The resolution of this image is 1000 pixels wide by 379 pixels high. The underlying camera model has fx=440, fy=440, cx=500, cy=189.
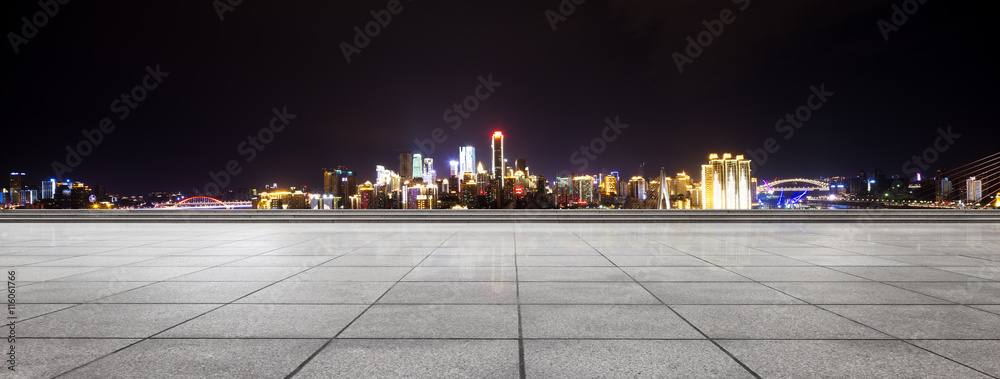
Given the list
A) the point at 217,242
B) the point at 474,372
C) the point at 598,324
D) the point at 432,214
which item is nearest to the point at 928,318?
the point at 598,324

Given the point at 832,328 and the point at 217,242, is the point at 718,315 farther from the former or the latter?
the point at 217,242

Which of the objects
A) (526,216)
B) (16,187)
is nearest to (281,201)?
(526,216)

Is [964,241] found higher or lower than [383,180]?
lower

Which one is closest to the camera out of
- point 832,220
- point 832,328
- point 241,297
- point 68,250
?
point 832,328

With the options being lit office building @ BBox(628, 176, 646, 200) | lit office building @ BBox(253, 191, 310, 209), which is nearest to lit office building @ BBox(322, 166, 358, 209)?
lit office building @ BBox(253, 191, 310, 209)

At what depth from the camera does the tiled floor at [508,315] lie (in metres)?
3.50

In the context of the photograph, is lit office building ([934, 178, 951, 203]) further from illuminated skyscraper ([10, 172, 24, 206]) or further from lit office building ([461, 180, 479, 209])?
illuminated skyscraper ([10, 172, 24, 206])

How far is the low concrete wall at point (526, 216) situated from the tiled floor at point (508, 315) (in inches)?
489

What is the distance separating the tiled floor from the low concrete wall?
1243cm

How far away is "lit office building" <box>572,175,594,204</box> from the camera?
78.6 meters

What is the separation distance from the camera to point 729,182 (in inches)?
2562

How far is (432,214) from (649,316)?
18.7m

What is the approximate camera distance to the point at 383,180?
99.1 metres

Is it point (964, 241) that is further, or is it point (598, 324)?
point (964, 241)
